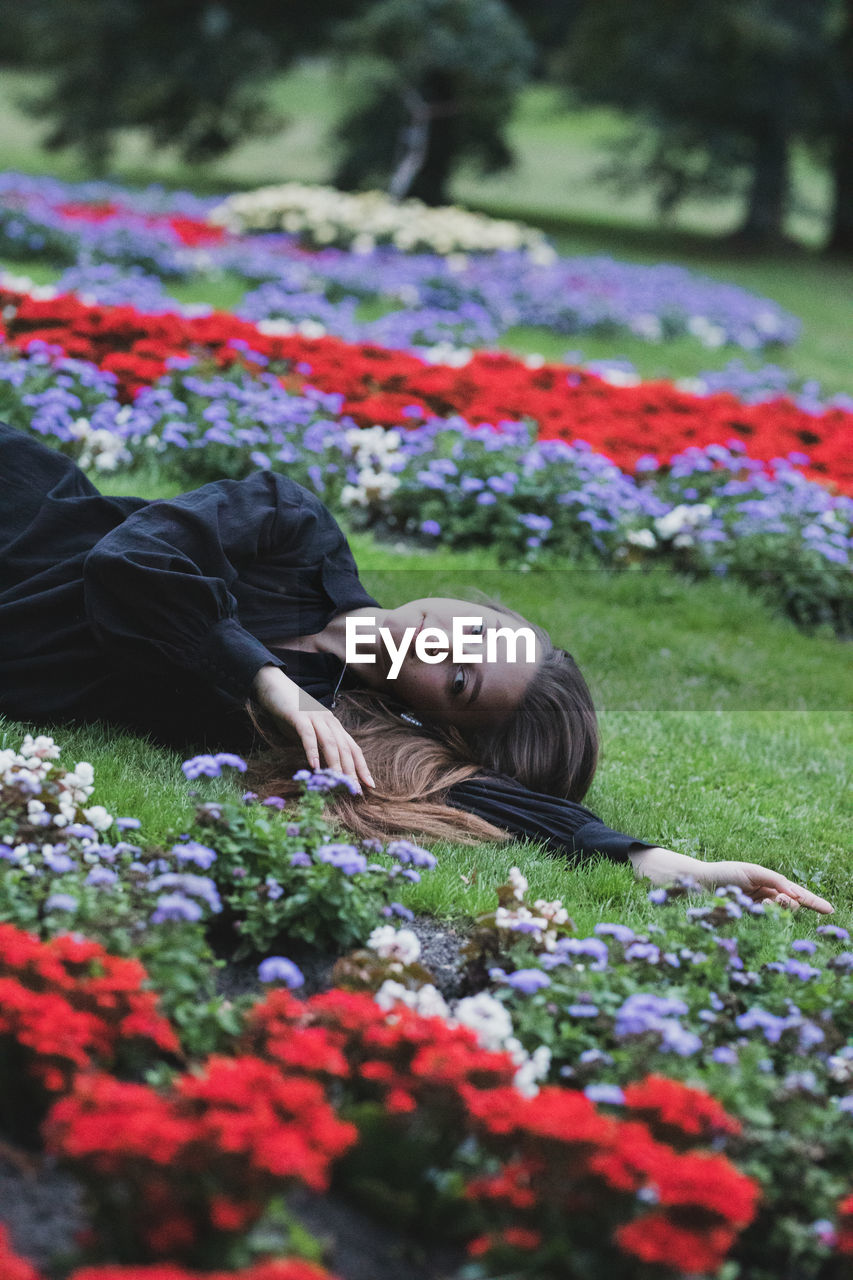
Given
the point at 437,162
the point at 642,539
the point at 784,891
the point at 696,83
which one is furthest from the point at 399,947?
the point at 696,83

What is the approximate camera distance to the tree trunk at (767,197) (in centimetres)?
2409

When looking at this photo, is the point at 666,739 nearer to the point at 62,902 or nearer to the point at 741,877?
the point at 741,877

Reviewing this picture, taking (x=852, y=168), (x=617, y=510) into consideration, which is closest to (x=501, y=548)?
(x=617, y=510)

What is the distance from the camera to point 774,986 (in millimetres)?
2408

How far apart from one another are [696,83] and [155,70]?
911 centimetres

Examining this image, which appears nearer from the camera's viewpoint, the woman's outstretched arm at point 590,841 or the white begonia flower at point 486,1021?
the white begonia flower at point 486,1021

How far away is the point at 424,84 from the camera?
1978 centimetres

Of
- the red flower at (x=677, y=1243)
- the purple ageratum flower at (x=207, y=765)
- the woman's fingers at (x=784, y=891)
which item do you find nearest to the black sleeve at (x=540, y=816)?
the woman's fingers at (x=784, y=891)

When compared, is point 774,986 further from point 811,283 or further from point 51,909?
point 811,283

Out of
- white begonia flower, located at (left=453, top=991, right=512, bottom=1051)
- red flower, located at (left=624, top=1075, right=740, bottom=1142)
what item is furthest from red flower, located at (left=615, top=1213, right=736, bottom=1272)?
white begonia flower, located at (left=453, top=991, right=512, bottom=1051)

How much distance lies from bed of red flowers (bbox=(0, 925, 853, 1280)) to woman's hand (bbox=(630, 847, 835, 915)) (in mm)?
1140

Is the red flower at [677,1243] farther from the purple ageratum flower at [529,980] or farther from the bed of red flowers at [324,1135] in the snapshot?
the purple ageratum flower at [529,980]

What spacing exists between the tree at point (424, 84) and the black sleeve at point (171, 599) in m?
15.9

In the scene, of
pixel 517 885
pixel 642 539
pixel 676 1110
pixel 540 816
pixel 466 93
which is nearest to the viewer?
pixel 676 1110
